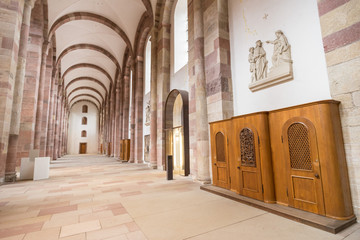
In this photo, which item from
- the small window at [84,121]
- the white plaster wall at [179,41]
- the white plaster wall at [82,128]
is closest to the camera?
the white plaster wall at [179,41]

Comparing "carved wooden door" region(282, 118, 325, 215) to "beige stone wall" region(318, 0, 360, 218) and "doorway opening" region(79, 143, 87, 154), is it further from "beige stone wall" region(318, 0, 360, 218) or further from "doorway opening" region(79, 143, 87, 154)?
"doorway opening" region(79, 143, 87, 154)

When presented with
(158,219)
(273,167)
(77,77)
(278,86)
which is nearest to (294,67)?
(278,86)

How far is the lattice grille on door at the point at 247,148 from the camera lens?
3803mm

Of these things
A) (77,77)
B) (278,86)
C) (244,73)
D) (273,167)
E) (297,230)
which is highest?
(77,77)

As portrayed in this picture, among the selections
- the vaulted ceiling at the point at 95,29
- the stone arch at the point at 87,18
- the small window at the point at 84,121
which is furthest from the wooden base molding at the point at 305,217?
the small window at the point at 84,121

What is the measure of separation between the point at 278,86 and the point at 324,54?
1.03 meters

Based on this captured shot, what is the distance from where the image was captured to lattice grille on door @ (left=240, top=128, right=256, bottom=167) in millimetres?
3803

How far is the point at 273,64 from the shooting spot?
435 centimetres

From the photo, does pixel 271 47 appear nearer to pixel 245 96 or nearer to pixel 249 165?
pixel 245 96

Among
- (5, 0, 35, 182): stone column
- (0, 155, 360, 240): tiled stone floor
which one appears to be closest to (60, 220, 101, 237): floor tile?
(0, 155, 360, 240): tiled stone floor

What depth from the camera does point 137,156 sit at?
43.4 feet

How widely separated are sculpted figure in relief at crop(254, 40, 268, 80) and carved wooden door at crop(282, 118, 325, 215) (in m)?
1.80

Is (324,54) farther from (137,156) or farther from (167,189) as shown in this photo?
(137,156)

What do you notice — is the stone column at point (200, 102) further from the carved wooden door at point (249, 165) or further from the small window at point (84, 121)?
the small window at point (84, 121)
